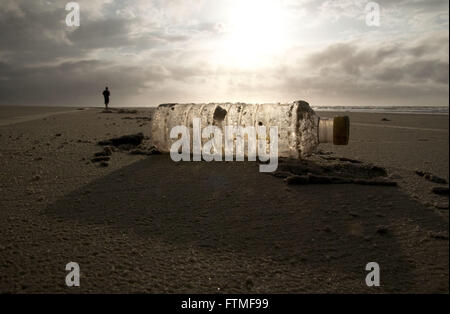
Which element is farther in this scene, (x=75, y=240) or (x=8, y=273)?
(x=75, y=240)

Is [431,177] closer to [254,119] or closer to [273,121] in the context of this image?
[273,121]

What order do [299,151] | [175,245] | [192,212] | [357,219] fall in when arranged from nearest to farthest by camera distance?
[175,245]
[357,219]
[192,212]
[299,151]

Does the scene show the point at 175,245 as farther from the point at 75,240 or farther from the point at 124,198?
the point at 124,198

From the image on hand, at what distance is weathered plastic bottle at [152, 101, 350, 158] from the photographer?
8.46 feet

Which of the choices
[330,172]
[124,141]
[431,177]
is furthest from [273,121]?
[124,141]

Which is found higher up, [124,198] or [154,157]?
[154,157]

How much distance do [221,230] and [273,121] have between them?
1515mm

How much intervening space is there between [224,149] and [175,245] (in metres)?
1.78

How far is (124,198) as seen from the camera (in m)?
2.07

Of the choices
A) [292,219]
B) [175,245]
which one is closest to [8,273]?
[175,245]

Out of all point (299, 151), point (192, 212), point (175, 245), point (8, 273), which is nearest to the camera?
point (8, 273)

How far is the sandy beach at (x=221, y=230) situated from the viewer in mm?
1196

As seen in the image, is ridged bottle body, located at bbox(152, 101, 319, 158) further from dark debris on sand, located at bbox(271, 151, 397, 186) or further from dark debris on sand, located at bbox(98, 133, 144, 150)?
dark debris on sand, located at bbox(98, 133, 144, 150)
